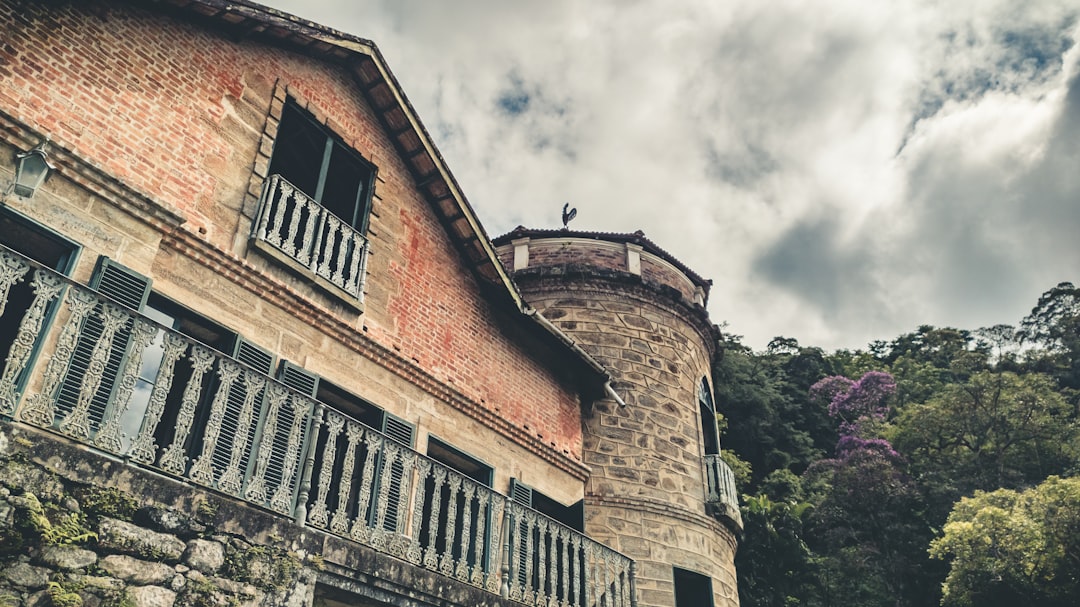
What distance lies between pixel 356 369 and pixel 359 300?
0.84m

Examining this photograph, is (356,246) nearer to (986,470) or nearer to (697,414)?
(697,414)

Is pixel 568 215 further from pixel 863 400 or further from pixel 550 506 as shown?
pixel 863 400

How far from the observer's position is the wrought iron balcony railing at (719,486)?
12.8 metres

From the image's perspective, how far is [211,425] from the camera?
500cm

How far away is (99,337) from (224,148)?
3.39 metres

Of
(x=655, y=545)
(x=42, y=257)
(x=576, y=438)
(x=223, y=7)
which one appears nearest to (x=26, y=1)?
(x=223, y=7)

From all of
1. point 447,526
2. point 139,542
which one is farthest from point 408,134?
point 139,542

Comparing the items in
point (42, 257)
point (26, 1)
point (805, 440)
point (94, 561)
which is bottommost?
point (94, 561)

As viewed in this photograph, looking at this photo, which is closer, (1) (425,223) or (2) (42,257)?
(2) (42,257)

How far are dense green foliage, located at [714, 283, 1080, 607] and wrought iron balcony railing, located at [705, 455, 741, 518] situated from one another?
8765 millimetres

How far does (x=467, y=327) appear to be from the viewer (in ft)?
33.1

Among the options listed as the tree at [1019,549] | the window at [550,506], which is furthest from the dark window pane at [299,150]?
the tree at [1019,549]

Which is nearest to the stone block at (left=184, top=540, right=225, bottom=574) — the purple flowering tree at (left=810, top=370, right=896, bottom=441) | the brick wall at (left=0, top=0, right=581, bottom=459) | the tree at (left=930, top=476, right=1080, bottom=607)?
the brick wall at (left=0, top=0, right=581, bottom=459)

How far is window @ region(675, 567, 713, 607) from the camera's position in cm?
1177
